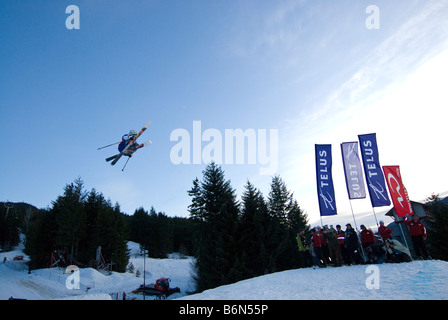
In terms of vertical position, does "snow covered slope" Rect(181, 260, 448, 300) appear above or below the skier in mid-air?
below

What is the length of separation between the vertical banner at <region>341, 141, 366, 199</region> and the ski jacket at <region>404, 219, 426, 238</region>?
2.81m

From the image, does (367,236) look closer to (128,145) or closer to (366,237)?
(366,237)

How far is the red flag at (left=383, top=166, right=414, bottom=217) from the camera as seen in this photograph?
1287 centimetres

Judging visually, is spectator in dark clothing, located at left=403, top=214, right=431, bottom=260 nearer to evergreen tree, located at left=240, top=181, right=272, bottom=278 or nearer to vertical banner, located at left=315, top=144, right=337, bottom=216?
vertical banner, located at left=315, top=144, right=337, bottom=216

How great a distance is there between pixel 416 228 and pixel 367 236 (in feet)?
7.05

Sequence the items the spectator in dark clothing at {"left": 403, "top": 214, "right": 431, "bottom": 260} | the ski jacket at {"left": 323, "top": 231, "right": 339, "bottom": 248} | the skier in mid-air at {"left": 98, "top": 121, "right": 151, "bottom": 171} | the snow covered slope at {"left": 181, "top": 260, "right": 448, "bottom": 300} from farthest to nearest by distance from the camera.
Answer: the skier in mid-air at {"left": 98, "top": 121, "right": 151, "bottom": 171} → the ski jacket at {"left": 323, "top": 231, "right": 339, "bottom": 248} → the spectator in dark clothing at {"left": 403, "top": 214, "right": 431, "bottom": 260} → the snow covered slope at {"left": 181, "top": 260, "right": 448, "bottom": 300}

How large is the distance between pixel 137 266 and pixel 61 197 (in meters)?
22.9

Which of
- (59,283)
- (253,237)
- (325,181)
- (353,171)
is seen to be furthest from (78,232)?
(353,171)

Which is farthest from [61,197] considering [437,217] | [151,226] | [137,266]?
[437,217]

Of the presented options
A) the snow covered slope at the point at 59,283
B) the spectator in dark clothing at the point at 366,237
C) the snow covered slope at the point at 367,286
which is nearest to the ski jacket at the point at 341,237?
the spectator in dark clothing at the point at 366,237

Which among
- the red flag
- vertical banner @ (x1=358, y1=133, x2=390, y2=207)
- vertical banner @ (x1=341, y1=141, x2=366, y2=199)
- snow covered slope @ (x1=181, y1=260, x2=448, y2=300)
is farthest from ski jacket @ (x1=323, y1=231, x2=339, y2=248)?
the red flag

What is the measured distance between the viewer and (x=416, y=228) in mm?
11203

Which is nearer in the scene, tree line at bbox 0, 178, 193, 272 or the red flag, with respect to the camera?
the red flag

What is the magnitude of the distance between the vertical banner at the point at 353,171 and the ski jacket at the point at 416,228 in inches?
111
